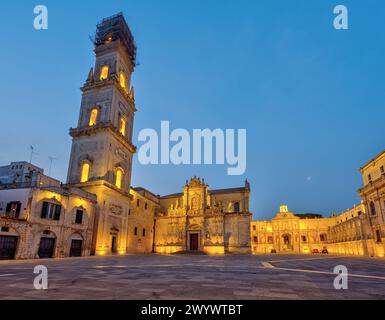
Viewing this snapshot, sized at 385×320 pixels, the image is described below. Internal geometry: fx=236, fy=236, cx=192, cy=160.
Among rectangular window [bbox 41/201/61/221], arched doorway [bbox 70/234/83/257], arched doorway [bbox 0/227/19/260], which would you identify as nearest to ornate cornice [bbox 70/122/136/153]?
rectangular window [bbox 41/201/61/221]

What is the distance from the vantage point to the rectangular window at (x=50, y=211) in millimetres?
22812

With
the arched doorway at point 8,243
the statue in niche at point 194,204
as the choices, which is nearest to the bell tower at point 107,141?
the arched doorway at point 8,243

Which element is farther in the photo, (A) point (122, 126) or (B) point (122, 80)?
(B) point (122, 80)

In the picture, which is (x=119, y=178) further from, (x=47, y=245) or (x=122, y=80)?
(x=122, y=80)

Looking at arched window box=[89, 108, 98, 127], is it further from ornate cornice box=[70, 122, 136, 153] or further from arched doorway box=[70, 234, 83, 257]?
arched doorway box=[70, 234, 83, 257]

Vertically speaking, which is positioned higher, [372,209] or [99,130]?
[99,130]

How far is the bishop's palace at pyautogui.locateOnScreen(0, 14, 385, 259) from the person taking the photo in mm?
22516

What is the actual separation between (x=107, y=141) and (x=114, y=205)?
9283 mm

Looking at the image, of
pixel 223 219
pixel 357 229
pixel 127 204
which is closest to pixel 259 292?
pixel 127 204

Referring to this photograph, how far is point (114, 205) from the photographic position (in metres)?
33.7

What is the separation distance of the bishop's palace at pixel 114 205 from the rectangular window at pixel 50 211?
10 centimetres

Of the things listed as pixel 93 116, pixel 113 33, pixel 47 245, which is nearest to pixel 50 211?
pixel 47 245

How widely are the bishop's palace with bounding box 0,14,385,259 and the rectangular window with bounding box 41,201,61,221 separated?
0.10 meters

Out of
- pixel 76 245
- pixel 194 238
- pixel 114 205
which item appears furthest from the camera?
pixel 194 238
